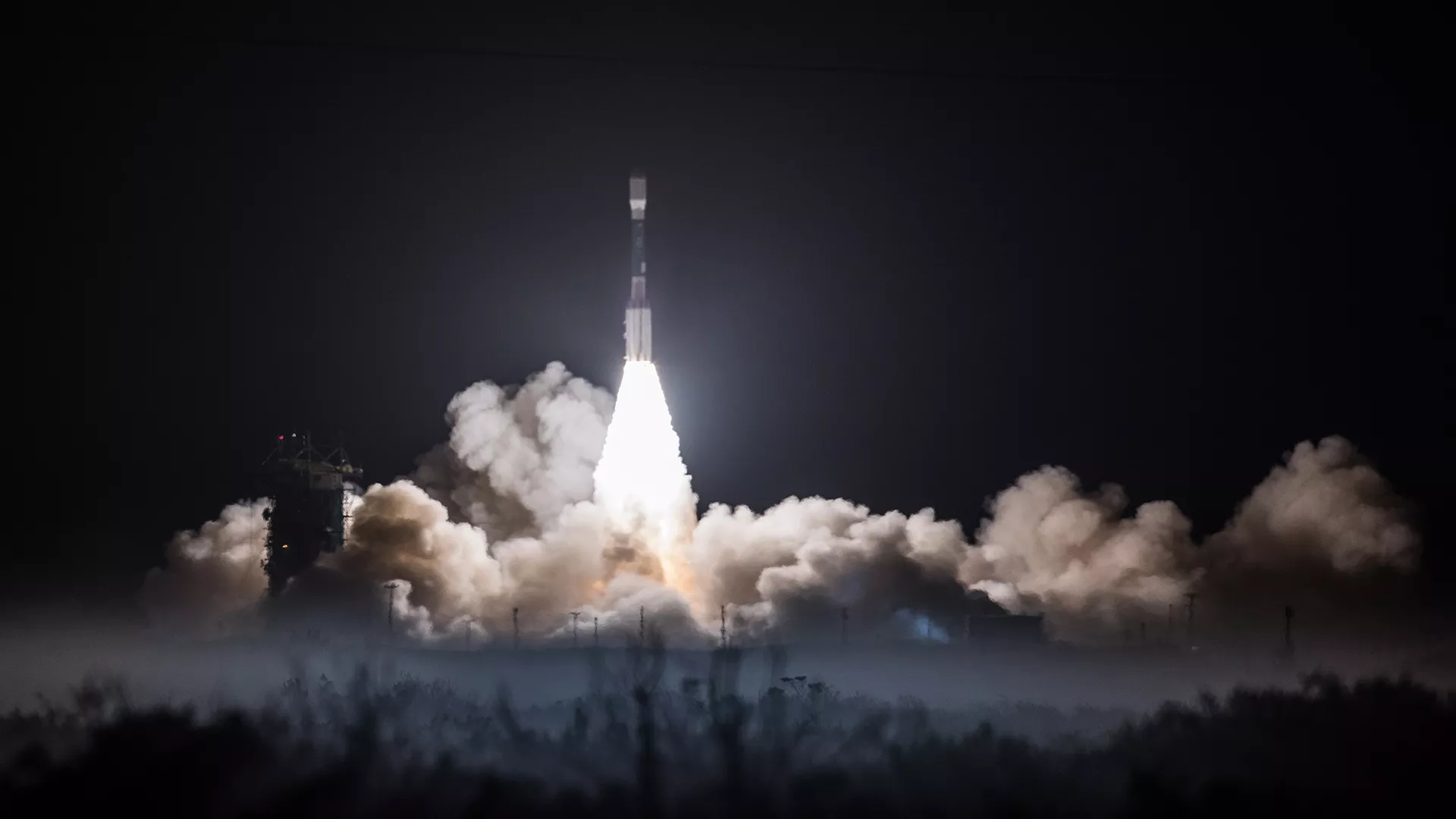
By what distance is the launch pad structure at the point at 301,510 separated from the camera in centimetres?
8719

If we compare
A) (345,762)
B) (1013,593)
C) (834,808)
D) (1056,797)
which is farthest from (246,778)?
(1013,593)

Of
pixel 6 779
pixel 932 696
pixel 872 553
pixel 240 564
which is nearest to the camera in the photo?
pixel 6 779

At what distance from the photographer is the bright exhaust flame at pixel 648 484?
8144 cm

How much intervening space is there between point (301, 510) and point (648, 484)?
11.7 metres

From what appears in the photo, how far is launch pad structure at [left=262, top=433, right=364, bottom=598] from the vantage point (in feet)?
286

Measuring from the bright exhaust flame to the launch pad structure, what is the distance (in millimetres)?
9816

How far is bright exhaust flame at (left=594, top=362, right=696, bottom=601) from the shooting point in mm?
81438

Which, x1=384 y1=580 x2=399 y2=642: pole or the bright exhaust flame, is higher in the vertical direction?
the bright exhaust flame

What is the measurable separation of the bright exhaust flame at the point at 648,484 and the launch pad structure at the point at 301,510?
9816mm

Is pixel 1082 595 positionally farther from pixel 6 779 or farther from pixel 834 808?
pixel 6 779

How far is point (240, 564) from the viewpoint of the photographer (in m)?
87.2

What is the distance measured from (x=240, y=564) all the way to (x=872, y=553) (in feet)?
62.8

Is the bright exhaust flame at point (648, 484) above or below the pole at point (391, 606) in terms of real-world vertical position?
above

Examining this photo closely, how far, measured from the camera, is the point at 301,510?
87.8 metres
